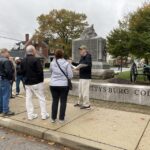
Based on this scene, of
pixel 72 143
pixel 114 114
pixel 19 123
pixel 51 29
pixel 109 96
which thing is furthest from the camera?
pixel 51 29

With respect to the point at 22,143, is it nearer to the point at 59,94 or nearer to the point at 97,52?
the point at 59,94

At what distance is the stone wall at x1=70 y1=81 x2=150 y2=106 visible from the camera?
781cm

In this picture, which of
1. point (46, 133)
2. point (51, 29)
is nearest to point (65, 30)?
point (51, 29)

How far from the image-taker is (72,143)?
4574mm

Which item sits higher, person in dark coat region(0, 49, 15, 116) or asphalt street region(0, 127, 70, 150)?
person in dark coat region(0, 49, 15, 116)

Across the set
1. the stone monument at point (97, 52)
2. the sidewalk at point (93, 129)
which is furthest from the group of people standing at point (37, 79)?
the stone monument at point (97, 52)

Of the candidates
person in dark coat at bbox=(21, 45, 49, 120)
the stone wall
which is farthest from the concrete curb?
the stone wall

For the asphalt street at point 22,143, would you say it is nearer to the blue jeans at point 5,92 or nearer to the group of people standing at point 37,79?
the group of people standing at point 37,79

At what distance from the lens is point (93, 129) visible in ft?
17.2

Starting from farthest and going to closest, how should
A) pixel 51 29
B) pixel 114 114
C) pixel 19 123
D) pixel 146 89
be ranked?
1. pixel 51 29
2. pixel 146 89
3. pixel 114 114
4. pixel 19 123

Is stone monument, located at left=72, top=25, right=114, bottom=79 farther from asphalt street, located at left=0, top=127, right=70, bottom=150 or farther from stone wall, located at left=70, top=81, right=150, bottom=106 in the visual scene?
asphalt street, located at left=0, top=127, right=70, bottom=150

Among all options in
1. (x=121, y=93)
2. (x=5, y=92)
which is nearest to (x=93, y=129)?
(x=5, y=92)

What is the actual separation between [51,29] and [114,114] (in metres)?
48.5

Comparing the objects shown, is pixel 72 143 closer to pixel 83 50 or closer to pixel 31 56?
pixel 31 56
